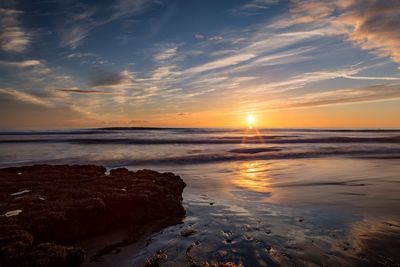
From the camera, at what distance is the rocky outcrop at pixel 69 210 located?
19.7 ft

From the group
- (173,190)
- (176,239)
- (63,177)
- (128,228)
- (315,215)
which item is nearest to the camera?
(176,239)

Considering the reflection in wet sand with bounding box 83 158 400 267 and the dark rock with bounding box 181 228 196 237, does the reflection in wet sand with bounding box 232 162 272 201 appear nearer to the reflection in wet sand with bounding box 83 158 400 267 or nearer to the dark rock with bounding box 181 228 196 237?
the reflection in wet sand with bounding box 83 158 400 267

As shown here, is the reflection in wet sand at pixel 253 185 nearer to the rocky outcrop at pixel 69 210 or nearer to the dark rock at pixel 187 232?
the rocky outcrop at pixel 69 210

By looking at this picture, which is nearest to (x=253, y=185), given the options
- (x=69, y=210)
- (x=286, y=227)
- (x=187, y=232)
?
(x=286, y=227)

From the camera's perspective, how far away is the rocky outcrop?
601 centimetres

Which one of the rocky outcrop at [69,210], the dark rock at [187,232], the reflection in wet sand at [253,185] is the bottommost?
the reflection in wet sand at [253,185]

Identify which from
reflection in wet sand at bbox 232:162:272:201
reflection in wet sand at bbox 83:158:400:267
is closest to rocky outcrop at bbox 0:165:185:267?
reflection in wet sand at bbox 83:158:400:267

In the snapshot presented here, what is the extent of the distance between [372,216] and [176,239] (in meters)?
6.39

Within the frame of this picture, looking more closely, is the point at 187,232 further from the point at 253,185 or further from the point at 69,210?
the point at 253,185

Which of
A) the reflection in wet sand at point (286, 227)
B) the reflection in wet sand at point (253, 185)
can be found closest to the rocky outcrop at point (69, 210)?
the reflection in wet sand at point (286, 227)

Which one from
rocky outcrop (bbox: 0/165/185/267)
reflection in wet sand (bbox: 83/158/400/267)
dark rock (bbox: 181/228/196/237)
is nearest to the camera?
rocky outcrop (bbox: 0/165/185/267)

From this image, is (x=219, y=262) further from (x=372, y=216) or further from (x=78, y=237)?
(x=372, y=216)

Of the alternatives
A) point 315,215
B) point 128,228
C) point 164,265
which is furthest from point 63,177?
Result: point 315,215

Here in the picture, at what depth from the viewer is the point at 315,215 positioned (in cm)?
945
